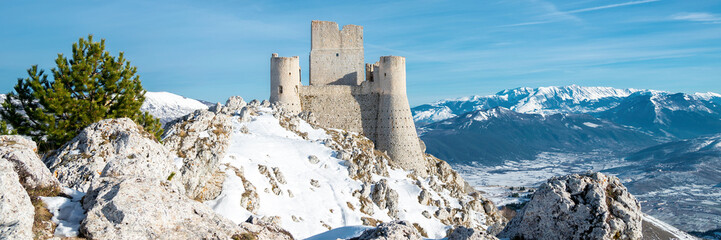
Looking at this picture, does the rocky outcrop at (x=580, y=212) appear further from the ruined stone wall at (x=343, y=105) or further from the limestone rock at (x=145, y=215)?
the ruined stone wall at (x=343, y=105)

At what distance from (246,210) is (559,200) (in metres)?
23.6

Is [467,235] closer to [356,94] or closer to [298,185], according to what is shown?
[298,185]

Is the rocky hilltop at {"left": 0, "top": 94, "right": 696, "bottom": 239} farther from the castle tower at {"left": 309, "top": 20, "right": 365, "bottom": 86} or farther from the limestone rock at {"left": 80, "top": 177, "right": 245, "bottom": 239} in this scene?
the castle tower at {"left": 309, "top": 20, "right": 365, "bottom": 86}

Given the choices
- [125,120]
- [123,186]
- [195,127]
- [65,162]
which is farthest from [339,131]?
[123,186]

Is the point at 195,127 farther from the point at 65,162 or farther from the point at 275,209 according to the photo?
the point at 65,162

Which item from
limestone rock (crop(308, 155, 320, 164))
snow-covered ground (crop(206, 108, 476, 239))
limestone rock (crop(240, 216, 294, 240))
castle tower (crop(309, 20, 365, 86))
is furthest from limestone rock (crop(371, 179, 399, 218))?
limestone rock (crop(240, 216, 294, 240))

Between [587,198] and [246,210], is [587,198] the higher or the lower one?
the higher one

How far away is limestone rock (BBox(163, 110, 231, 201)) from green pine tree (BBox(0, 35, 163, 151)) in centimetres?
466

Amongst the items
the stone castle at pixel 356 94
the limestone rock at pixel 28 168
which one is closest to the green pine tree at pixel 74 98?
the limestone rock at pixel 28 168

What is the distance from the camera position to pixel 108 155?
20.6m

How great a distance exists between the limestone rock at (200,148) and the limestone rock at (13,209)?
2152cm

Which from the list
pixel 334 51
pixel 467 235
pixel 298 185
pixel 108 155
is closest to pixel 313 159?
pixel 298 185

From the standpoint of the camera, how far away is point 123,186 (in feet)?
44.8

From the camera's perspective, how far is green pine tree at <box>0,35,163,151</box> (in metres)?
29.1
